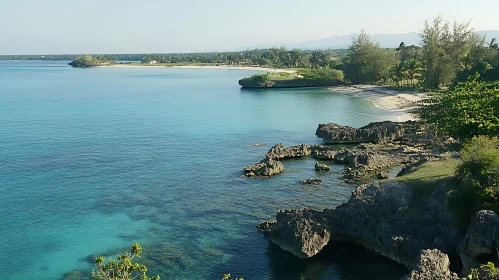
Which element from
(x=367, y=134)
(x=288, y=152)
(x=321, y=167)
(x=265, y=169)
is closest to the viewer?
(x=265, y=169)

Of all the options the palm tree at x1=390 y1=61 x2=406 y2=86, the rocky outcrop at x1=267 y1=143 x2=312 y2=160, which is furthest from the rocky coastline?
the palm tree at x1=390 y1=61 x2=406 y2=86

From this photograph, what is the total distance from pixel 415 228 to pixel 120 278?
2206cm

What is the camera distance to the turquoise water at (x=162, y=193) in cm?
2958

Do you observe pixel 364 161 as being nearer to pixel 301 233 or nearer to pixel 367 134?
pixel 367 134

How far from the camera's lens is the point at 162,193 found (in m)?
44.1

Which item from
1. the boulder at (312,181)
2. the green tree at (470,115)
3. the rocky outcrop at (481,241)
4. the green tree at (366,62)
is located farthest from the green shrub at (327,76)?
the rocky outcrop at (481,241)

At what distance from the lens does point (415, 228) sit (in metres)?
29.8

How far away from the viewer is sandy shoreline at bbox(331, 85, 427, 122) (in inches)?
3371

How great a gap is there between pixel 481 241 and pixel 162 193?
3010 cm

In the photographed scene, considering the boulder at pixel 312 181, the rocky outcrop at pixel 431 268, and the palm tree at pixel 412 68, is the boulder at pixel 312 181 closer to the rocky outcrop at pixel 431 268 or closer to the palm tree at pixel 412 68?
the rocky outcrop at pixel 431 268

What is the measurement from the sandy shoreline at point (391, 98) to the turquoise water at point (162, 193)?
14.2 feet

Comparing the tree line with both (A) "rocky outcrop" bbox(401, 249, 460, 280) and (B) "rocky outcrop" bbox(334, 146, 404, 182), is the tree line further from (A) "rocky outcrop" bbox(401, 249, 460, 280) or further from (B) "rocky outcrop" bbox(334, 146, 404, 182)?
(A) "rocky outcrop" bbox(401, 249, 460, 280)

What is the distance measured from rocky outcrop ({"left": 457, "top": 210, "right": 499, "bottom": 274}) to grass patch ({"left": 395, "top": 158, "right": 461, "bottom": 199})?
211 inches

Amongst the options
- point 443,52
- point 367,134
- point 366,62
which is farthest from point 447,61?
point 367,134
